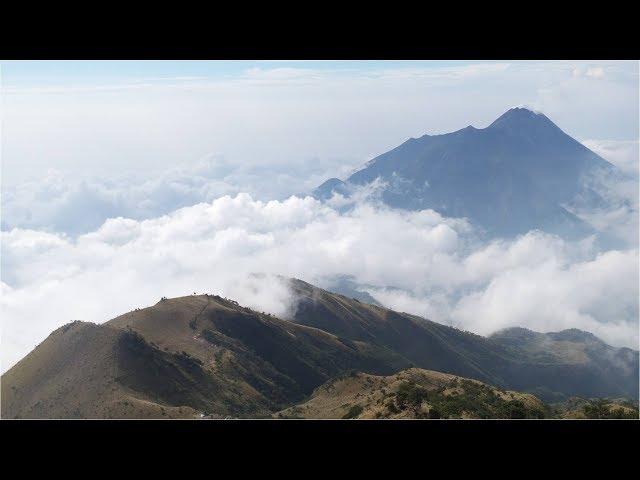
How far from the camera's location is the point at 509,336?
6880 inches

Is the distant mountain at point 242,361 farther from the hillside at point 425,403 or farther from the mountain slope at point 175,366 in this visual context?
the hillside at point 425,403

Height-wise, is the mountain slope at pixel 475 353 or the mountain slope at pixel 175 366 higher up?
→ the mountain slope at pixel 175 366

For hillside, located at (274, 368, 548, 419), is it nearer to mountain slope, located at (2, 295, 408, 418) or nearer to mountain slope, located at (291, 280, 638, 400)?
mountain slope, located at (2, 295, 408, 418)

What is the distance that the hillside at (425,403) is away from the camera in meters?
26.2

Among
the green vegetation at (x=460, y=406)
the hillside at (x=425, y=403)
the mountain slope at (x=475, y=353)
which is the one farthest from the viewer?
the mountain slope at (x=475, y=353)

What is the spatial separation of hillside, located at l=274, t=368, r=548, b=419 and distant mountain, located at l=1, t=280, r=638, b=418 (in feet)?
24.4

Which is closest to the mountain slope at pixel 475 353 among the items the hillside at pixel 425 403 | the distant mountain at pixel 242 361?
the distant mountain at pixel 242 361

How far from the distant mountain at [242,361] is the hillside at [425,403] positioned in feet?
24.4

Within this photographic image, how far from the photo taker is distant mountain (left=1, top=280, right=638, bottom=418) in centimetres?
4109

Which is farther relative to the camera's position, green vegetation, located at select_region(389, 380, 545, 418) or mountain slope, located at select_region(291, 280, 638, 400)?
mountain slope, located at select_region(291, 280, 638, 400)

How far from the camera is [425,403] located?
91.0 feet

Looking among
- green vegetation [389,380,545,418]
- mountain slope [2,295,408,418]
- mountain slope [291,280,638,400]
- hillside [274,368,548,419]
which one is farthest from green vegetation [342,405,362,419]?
mountain slope [291,280,638,400]
